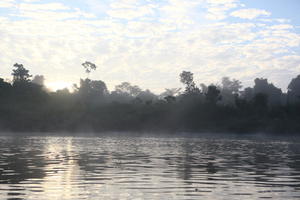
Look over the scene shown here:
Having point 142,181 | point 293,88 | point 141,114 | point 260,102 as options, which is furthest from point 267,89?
point 142,181

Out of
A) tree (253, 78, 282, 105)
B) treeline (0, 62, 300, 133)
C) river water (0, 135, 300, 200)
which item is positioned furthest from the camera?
tree (253, 78, 282, 105)

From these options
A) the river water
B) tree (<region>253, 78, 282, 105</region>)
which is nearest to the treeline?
tree (<region>253, 78, 282, 105</region>)

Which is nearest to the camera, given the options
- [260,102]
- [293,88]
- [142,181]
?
[142,181]

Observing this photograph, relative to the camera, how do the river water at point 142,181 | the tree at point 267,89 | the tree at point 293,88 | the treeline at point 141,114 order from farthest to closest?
the tree at point 267,89
the tree at point 293,88
the treeline at point 141,114
the river water at point 142,181

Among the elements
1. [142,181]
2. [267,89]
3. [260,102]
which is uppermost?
[267,89]

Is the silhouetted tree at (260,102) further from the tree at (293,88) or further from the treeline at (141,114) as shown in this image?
the tree at (293,88)

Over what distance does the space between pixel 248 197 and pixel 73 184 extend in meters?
7.43

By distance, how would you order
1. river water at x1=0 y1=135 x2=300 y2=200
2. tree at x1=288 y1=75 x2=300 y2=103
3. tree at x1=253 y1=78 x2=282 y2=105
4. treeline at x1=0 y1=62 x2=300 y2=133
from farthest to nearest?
tree at x1=253 y1=78 x2=282 y2=105, tree at x1=288 y1=75 x2=300 y2=103, treeline at x1=0 y1=62 x2=300 y2=133, river water at x1=0 y1=135 x2=300 y2=200

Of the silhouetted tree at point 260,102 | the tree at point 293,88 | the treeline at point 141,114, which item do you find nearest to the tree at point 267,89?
the tree at point 293,88

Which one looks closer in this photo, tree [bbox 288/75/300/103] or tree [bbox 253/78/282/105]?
tree [bbox 288/75/300/103]

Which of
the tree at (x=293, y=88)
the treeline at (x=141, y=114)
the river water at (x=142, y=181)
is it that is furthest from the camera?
the tree at (x=293, y=88)

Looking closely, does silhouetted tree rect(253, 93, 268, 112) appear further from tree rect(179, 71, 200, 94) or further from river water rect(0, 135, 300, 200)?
river water rect(0, 135, 300, 200)

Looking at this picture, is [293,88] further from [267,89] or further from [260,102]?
[260,102]

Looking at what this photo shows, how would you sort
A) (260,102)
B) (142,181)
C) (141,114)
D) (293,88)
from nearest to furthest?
(142,181) → (260,102) → (141,114) → (293,88)
